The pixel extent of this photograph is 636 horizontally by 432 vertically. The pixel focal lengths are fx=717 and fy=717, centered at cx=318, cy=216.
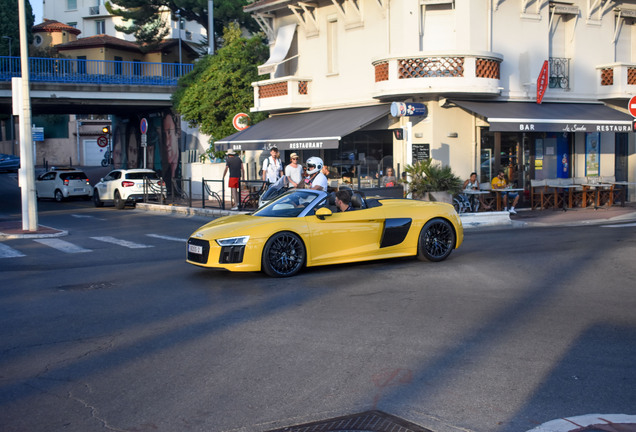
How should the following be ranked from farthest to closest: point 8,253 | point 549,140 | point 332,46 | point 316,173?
1. point 332,46
2. point 549,140
3. point 316,173
4. point 8,253

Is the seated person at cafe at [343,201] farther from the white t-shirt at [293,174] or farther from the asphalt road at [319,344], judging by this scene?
the white t-shirt at [293,174]

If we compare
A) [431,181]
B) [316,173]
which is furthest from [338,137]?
[316,173]

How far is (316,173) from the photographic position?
1556cm

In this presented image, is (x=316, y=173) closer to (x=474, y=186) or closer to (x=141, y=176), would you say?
(x=474, y=186)

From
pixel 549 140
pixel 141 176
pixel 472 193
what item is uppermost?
pixel 549 140

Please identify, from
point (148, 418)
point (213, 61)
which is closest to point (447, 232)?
point (148, 418)

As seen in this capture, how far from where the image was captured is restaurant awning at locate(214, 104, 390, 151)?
2091 centimetres

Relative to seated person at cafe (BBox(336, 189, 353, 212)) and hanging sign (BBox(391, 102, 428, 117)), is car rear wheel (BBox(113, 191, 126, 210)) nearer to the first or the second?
hanging sign (BBox(391, 102, 428, 117))

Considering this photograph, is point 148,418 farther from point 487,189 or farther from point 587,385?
point 487,189

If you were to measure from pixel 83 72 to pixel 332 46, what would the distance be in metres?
16.8

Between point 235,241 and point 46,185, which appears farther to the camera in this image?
point 46,185

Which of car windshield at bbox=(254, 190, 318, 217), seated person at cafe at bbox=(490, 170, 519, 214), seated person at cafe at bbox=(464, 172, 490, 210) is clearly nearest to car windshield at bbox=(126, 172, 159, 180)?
seated person at cafe at bbox=(464, 172, 490, 210)

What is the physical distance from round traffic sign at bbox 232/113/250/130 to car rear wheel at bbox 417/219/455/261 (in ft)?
55.5

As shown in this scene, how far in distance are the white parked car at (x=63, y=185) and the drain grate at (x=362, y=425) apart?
30.4m
